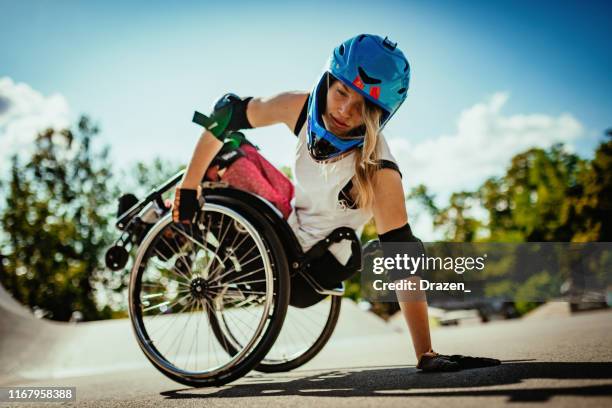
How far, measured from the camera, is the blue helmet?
228 centimetres

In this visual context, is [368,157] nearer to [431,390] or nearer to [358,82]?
[358,82]

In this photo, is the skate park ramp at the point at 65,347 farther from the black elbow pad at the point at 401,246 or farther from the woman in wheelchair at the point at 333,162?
the black elbow pad at the point at 401,246

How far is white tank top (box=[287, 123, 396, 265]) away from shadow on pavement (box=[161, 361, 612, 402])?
71 cm

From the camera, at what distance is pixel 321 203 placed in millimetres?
2615

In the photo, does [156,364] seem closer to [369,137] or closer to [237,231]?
[237,231]

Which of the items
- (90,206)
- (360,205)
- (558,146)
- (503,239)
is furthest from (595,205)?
(90,206)

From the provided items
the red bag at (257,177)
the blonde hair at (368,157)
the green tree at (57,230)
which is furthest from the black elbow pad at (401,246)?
the green tree at (57,230)

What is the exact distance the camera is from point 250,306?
8.84ft

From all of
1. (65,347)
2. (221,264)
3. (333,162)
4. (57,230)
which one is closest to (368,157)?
(333,162)

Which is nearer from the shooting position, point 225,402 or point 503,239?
point 225,402

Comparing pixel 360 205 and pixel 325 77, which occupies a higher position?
pixel 325 77

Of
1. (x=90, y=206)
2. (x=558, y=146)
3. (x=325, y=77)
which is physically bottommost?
(x=325, y=77)

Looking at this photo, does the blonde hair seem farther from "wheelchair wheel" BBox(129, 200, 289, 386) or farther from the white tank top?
"wheelchair wheel" BBox(129, 200, 289, 386)

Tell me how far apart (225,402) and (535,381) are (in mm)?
1138
